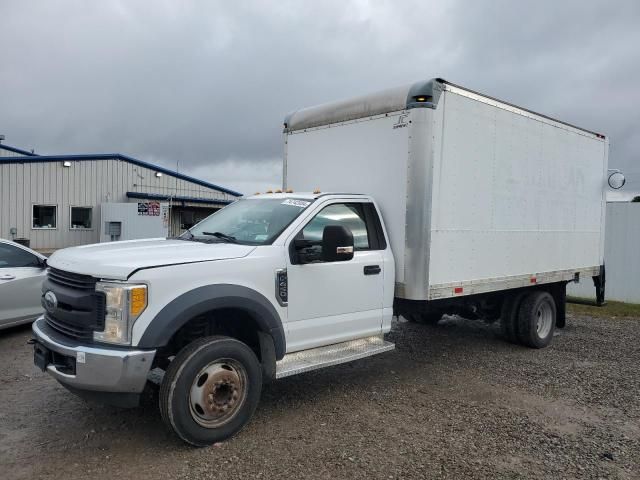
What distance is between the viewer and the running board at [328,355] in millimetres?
4621

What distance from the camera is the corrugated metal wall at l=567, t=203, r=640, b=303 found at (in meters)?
12.5

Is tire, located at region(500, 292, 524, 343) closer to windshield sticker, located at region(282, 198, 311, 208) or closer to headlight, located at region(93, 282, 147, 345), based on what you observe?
windshield sticker, located at region(282, 198, 311, 208)

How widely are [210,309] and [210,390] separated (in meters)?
0.63

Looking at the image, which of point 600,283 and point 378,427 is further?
point 600,283

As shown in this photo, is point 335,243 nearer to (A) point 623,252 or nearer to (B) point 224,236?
(B) point 224,236

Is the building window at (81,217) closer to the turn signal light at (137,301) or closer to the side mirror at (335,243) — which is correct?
the side mirror at (335,243)

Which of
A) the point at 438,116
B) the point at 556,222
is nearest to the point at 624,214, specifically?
the point at 556,222

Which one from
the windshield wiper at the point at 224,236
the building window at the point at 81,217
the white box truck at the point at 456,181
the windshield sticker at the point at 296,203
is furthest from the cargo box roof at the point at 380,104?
the building window at the point at 81,217

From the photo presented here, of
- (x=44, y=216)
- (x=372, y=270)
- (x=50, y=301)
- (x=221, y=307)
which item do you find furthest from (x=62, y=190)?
(x=221, y=307)

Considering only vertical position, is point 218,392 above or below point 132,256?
below

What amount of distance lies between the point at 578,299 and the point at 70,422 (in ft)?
37.8

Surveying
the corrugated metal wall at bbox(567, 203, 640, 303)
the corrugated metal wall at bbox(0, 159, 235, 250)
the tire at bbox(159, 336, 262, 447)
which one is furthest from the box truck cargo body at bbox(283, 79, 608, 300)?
the corrugated metal wall at bbox(0, 159, 235, 250)

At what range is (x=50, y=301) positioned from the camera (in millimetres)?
4246

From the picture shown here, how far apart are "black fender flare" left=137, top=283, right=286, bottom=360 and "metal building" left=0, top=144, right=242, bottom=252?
18.1 metres
